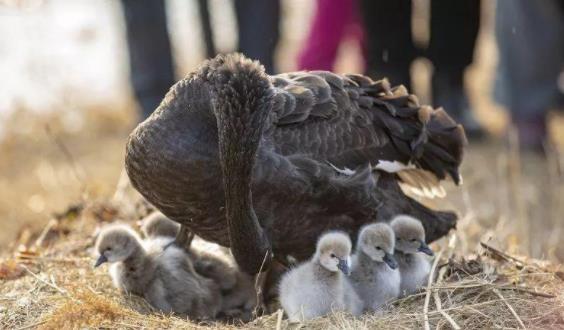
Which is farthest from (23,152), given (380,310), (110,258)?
(380,310)

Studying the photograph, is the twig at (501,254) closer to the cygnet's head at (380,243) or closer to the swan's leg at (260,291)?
the cygnet's head at (380,243)

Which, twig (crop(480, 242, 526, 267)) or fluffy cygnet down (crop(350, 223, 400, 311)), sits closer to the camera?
fluffy cygnet down (crop(350, 223, 400, 311))

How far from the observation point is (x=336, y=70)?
10203mm

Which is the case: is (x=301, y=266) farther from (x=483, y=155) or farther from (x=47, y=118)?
(x=47, y=118)

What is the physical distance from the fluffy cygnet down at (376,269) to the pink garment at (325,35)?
14.6ft

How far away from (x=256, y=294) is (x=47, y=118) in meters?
6.02

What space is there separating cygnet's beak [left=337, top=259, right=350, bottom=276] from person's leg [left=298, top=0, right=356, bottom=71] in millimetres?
4747

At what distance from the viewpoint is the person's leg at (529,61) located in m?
9.39

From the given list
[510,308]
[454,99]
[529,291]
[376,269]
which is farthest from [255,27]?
[510,308]

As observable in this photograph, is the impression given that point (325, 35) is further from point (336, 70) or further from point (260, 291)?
point (260, 291)

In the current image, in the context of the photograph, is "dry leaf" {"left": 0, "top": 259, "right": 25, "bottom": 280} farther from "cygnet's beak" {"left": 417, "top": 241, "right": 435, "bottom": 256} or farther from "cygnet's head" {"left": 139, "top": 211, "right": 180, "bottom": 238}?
"cygnet's beak" {"left": 417, "top": 241, "right": 435, "bottom": 256}

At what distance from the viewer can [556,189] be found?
9.08 meters

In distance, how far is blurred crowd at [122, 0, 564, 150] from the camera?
31.4 ft

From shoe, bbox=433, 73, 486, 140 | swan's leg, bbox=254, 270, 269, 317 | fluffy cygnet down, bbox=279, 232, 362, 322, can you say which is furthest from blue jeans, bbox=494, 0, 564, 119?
fluffy cygnet down, bbox=279, 232, 362, 322
